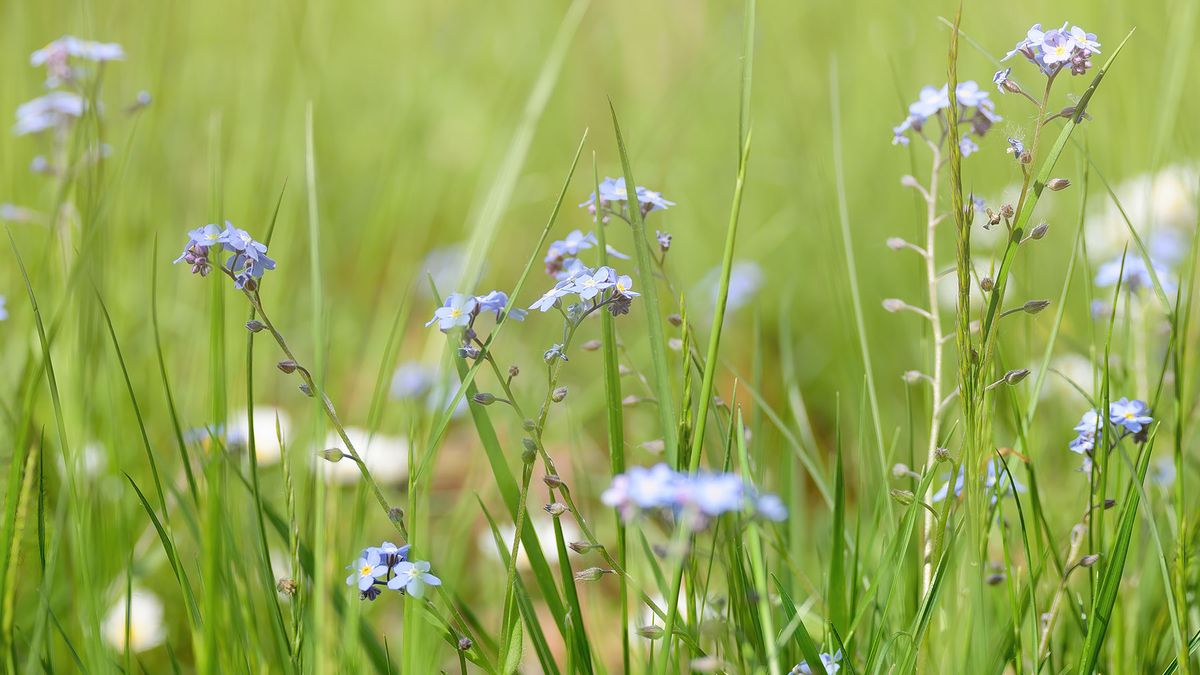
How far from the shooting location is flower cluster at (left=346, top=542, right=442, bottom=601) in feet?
2.98

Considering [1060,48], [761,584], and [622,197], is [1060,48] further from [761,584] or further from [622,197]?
[761,584]

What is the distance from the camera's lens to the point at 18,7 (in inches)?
109

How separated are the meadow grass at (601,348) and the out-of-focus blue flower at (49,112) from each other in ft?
0.09

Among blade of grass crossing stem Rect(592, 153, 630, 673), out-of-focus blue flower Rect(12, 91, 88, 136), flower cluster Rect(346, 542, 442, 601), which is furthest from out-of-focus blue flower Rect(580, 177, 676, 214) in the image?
out-of-focus blue flower Rect(12, 91, 88, 136)

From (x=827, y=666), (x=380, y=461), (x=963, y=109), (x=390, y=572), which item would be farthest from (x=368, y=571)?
(x=380, y=461)

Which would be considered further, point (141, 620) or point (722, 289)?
point (141, 620)

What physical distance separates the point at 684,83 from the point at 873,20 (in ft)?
3.86

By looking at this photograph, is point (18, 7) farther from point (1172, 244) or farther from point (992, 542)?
point (1172, 244)

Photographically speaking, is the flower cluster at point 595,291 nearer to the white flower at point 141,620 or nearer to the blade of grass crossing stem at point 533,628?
the blade of grass crossing stem at point 533,628

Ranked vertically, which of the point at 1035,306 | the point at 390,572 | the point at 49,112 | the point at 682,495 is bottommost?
the point at 682,495

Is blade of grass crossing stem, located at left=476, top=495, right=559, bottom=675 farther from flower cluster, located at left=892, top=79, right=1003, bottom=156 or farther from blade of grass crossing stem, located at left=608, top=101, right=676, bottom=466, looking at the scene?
flower cluster, located at left=892, top=79, right=1003, bottom=156

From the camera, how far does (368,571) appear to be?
37.2 inches

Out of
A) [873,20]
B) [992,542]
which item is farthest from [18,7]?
[992,542]

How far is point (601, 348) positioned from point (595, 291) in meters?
0.43
